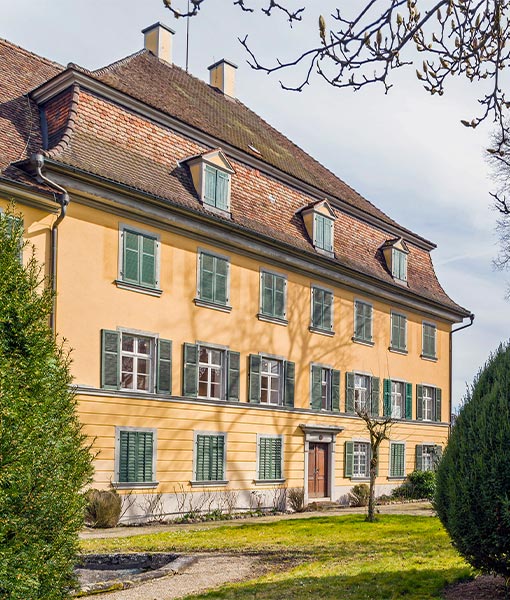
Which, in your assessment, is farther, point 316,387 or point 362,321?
point 362,321

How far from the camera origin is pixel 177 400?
62.8 feet

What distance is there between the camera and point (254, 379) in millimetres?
21547

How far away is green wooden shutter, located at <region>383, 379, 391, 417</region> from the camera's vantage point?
88.9 feet

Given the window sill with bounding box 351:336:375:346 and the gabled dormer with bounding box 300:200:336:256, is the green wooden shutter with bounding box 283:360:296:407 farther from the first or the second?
the gabled dormer with bounding box 300:200:336:256

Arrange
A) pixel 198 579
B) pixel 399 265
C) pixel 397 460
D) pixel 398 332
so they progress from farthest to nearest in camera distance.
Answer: pixel 399 265
pixel 398 332
pixel 397 460
pixel 198 579

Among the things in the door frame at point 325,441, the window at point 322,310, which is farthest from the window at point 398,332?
the door frame at point 325,441

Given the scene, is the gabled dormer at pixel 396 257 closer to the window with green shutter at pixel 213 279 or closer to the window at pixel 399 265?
the window at pixel 399 265

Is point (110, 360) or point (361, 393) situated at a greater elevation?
point (110, 360)

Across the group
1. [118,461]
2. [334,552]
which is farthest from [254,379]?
[334,552]

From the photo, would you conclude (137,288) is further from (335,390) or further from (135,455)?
(335,390)

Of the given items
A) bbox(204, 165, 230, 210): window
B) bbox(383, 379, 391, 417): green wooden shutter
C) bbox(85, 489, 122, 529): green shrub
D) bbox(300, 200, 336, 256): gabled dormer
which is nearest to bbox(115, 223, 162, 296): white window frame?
bbox(204, 165, 230, 210): window

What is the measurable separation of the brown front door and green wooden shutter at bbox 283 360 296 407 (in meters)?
1.83

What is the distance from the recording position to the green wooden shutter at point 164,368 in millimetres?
18719

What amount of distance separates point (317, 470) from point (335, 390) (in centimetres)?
252
